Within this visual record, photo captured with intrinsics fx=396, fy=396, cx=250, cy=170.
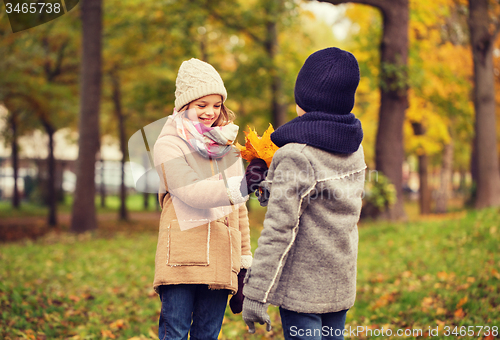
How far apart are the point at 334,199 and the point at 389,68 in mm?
8192

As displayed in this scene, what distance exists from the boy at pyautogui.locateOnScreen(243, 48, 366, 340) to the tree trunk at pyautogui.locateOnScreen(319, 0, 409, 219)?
8.02 m

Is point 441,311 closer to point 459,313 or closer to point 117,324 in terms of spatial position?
point 459,313

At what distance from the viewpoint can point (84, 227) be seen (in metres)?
10.4

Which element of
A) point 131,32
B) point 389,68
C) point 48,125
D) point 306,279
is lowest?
point 306,279

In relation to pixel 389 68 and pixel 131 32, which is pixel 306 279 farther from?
pixel 131 32

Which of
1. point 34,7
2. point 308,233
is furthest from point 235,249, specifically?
point 34,7

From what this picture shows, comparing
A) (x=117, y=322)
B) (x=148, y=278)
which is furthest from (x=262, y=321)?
(x=148, y=278)

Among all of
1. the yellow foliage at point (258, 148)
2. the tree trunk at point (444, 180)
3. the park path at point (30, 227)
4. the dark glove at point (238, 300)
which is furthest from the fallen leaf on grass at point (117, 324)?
the tree trunk at point (444, 180)

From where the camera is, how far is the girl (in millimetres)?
2066

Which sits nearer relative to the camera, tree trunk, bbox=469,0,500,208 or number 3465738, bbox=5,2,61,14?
number 3465738, bbox=5,2,61,14

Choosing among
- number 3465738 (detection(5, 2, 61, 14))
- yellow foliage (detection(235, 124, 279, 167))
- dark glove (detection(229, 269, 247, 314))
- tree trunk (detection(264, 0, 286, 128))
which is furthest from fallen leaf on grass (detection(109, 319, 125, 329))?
tree trunk (detection(264, 0, 286, 128))

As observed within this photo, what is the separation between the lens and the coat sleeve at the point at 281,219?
1780 millimetres

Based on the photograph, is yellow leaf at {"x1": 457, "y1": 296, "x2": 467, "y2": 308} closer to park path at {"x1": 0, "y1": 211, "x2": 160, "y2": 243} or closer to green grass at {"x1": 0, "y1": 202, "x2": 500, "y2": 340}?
green grass at {"x1": 0, "y1": 202, "x2": 500, "y2": 340}

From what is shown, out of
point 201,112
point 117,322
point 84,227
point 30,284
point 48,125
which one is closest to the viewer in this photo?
point 201,112
